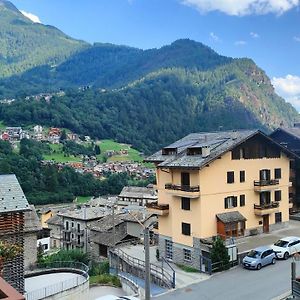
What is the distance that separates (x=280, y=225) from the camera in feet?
140

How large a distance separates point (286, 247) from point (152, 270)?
1067 centimetres

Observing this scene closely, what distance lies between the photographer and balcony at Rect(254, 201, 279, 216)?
129 ft

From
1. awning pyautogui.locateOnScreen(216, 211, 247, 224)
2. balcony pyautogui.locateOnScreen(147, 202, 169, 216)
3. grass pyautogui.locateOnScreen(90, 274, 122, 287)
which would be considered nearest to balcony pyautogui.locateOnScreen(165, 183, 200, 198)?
balcony pyautogui.locateOnScreen(147, 202, 169, 216)

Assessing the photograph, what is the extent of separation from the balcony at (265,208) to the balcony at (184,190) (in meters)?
7.43

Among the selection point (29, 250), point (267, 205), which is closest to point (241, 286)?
point (267, 205)

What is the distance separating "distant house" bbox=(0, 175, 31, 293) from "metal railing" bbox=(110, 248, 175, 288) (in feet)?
34.9

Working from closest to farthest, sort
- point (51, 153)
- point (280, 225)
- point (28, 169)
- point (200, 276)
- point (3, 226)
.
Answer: point (3, 226), point (200, 276), point (280, 225), point (28, 169), point (51, 153)

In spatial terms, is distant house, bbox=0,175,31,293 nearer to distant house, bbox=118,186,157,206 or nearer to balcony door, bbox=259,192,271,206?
balcony door, bbox=259,192,271,206

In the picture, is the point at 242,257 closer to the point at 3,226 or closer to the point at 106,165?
the point at 3,226

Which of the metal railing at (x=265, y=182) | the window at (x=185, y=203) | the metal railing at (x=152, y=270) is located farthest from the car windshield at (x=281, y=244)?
the metal railing at (x=152, y=270)

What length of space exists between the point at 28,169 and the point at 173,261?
114m

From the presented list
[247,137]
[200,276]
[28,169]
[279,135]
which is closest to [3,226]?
[200,276]

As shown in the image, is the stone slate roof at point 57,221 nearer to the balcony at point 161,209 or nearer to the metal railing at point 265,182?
the balcony at point 161,209

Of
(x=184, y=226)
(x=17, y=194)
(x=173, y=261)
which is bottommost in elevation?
(x=173, y=261)
